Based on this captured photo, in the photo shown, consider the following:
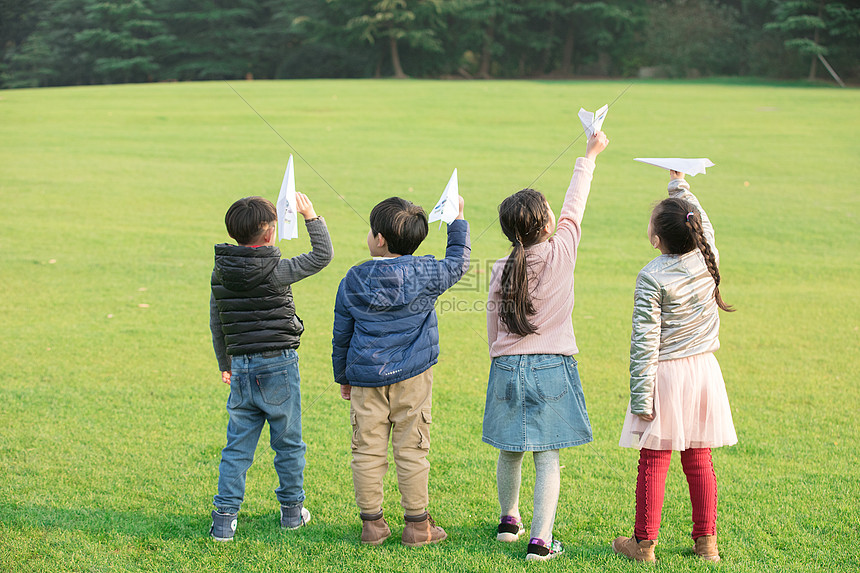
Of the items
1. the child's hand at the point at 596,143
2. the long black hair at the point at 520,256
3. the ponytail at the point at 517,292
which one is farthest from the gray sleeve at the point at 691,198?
the ponytail at the point at 517,292

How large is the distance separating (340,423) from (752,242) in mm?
6809

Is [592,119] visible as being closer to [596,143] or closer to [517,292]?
[596,143]

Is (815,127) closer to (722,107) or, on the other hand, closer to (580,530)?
(722,107)

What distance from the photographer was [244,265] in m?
3.12

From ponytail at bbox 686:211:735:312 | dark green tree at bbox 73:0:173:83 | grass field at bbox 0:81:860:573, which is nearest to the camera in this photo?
ponytail at bbox 686:211:735:312

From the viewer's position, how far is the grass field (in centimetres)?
327

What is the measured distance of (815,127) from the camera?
16.8 meters

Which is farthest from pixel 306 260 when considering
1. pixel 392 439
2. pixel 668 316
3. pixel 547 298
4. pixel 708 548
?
pixel 708 548

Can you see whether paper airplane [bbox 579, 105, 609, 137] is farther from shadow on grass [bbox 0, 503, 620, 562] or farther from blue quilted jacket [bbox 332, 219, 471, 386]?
shadow on grass [bbox 0, 503, 620, 562]

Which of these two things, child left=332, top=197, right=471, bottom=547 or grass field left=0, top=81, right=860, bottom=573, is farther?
grass field left=0, top=81, right=860, bottom=573

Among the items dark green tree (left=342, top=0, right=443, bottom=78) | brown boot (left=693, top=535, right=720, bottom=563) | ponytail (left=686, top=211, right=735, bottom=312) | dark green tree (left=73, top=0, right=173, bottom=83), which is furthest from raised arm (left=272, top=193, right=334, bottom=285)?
dark green tree (left=73, top=0, right=173, bottom=83)

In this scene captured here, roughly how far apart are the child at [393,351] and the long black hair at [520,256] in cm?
24

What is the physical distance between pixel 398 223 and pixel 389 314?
1.25 feet

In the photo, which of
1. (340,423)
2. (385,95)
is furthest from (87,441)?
(385,95)
